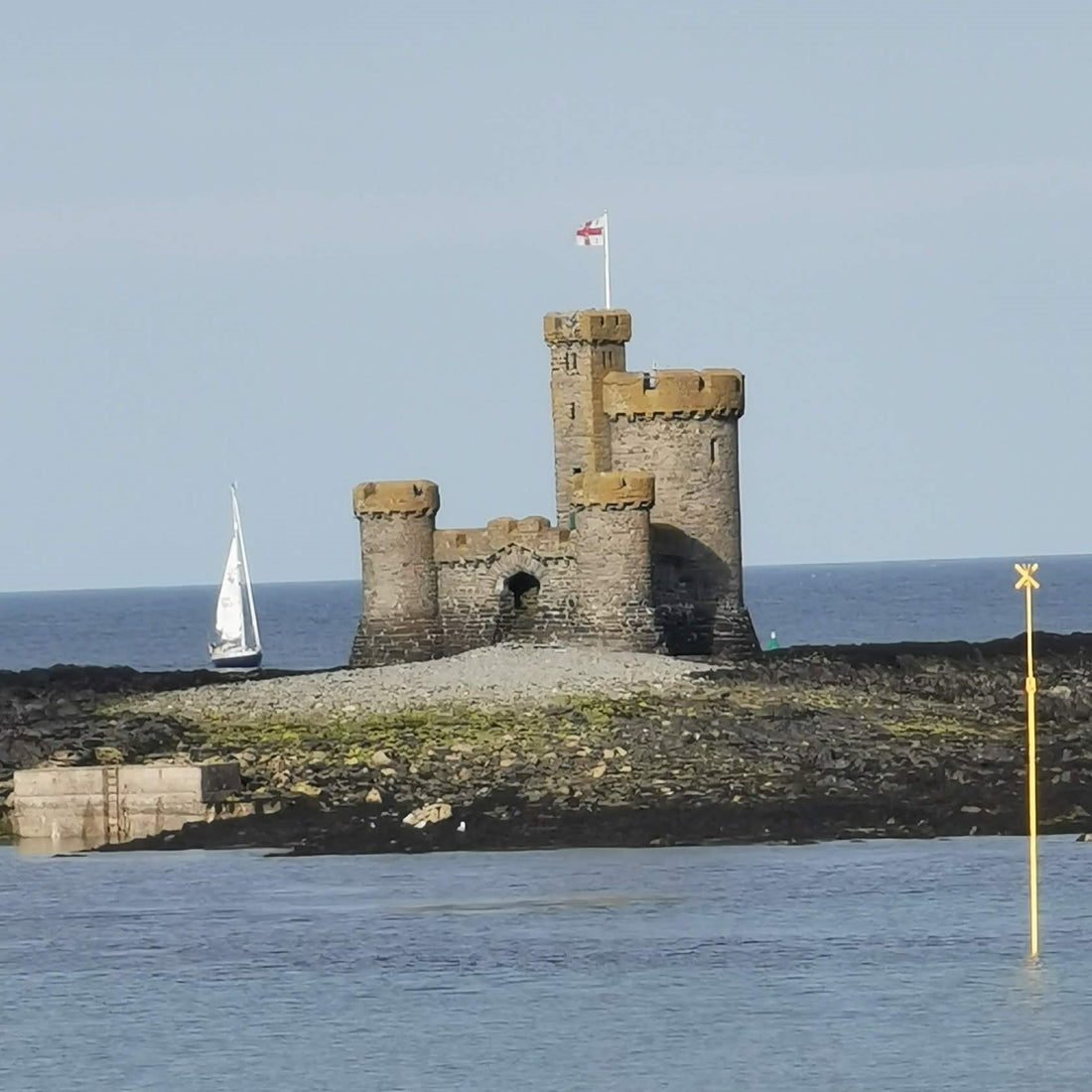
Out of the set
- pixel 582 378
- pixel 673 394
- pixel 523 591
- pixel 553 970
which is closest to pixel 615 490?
pixel 673 394

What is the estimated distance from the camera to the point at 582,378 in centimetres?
6419

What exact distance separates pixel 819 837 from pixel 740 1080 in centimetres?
1192

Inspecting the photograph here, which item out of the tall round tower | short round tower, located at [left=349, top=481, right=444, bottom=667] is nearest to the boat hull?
short round tower, located at [left=349, top=481, right=444, bottom=667]

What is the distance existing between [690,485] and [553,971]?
27031 millimetres

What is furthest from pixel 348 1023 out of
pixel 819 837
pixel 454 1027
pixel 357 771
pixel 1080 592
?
pixel 1080 592

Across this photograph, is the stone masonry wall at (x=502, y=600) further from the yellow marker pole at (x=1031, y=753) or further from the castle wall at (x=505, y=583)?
the yellow marker pole at (x=1031, y=753)

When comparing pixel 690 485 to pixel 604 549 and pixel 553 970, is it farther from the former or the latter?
pixel 553 970

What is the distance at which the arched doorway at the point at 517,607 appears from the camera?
2409 inches

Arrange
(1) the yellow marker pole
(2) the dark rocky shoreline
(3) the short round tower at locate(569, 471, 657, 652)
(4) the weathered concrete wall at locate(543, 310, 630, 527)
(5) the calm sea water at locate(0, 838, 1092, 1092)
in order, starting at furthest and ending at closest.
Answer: (4) the weathered concrete wall at locate(543, 310, 630, 527)
(3) the short round tower at locate(569, 471, 657, 652)
(2) the dark rocky shoreline
(1) the yellow marker pole
(5) the calm sea water at locate(0, 838, 1092, 1092)

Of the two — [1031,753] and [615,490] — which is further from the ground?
[615,490]

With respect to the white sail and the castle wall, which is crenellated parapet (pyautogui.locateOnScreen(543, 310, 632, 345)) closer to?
the castle wall

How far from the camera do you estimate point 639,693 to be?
5162cm

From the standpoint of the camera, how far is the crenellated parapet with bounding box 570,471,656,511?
57562 mm

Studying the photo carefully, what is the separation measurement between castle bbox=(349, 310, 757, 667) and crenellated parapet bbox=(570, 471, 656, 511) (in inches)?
0.7
